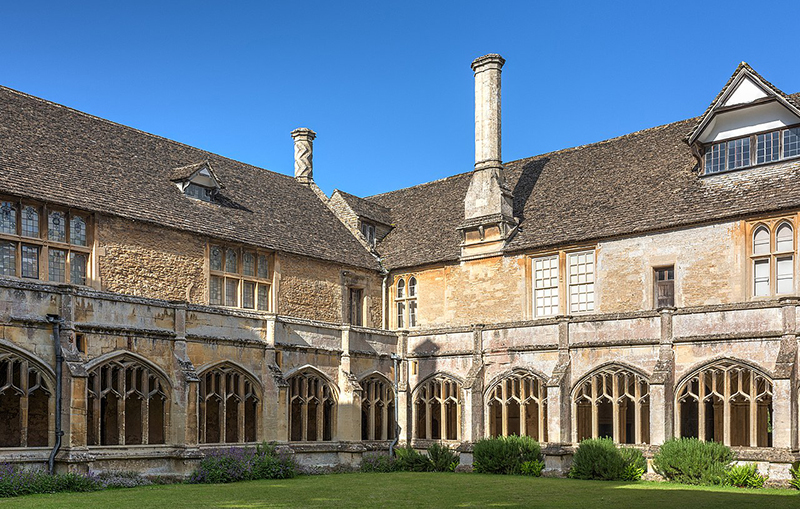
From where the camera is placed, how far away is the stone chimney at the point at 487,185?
27.4 meters

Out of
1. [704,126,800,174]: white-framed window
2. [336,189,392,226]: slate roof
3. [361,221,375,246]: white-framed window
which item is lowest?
[361,221,375,246]: white-framed window

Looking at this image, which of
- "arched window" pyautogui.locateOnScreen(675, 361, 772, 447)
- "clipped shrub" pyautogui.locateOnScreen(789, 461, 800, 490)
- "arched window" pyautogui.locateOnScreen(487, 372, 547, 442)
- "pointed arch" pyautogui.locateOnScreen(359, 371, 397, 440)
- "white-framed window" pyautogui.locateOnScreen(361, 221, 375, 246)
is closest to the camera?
"clipped shrub" pyautogui.locateOnScreen(789, 461, 800, 490)

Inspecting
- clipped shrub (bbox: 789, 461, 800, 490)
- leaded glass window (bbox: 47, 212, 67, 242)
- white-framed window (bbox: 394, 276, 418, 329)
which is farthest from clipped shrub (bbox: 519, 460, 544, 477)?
leaded glass window (bbox: 47, 212, 67, 242)

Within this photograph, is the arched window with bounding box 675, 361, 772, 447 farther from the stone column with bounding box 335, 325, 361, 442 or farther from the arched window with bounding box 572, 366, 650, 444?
the stone column with bounding box 335, 325, 361, 442

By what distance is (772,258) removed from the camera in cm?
2195

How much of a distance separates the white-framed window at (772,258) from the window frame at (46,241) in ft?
56.0

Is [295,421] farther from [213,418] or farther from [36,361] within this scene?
[36,361]

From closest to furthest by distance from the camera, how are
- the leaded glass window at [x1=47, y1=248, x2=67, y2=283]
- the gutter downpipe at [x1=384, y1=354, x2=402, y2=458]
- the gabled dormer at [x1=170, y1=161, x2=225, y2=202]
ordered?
1. the leaded glass window at [x1=47, y1=248, x2=67, y2=283]
2. the gabled dormer at [x1=170, y1=161, x2=225, y2=202]
3. the gutter downpipe at [x1=384, y1=354, x2=402, y2=458]

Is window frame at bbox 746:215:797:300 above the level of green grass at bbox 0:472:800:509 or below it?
above

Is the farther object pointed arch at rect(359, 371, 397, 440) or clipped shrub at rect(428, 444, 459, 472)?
pointed arch at rect(359, 371, 397, 440)

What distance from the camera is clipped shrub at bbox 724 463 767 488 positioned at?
18995mm

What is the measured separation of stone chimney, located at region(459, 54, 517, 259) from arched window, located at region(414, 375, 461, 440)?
4281mm

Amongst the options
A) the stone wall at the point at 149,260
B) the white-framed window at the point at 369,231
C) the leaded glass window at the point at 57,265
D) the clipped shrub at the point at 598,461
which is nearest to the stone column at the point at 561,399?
the clipped shrub at the point at 598,461

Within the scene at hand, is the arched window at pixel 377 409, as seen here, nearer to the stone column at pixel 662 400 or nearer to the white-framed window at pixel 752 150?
the stone column at pixel 662 400
